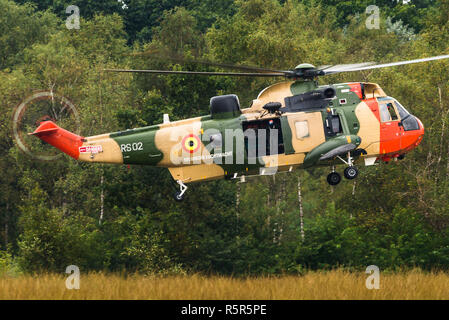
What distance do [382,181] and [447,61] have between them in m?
8.18

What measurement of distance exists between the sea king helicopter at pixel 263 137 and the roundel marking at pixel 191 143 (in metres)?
0.03

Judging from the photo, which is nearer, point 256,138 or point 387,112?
point 256,138

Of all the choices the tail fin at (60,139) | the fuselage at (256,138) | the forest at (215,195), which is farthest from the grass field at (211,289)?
the forest at (215,195)

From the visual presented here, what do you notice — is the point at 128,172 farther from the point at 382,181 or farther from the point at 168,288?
the point at 168,288

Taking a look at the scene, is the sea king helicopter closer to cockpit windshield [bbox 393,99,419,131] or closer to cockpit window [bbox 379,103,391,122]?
cockpit window [bbox 379,103,391,122]

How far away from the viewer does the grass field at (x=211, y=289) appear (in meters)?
22.2

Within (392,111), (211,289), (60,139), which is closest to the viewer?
(211,289)

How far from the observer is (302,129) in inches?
1117

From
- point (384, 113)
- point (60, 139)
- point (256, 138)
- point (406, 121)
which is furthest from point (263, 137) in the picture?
point (60, 139)

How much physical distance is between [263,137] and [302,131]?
4.21 ft

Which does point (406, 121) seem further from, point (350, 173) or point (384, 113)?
point (350, 173)

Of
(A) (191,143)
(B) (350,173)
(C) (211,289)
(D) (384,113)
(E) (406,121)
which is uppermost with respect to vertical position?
(D) (384,113)

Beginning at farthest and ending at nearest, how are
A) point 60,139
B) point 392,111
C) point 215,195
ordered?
point 215,195 < point 392,111 < point 60,139

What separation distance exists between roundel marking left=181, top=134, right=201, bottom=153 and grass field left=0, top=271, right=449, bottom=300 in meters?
5.20
